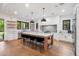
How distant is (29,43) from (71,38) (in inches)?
36.7

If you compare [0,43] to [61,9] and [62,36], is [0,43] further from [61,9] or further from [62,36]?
[61,9]

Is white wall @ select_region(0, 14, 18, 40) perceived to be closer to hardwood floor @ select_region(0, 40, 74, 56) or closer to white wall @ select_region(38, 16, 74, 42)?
hardwood floor @ select_region(0, 40, 74, 56)

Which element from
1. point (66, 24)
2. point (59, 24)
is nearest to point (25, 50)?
point (59, 24)

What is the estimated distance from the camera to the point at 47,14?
5.81 ft

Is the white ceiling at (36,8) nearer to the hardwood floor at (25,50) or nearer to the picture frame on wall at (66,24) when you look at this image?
the picture frame on wall at (66,24)

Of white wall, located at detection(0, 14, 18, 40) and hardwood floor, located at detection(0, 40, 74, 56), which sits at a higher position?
white wall, located at detection(0, 14, 18, 40)

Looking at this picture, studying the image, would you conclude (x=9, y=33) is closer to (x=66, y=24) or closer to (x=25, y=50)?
(x=25, y=50)

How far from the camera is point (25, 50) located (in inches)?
70.0

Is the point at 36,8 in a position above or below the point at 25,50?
above

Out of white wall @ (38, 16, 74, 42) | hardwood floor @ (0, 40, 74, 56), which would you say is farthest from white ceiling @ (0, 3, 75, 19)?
hardwood floor @ (0, 40, 74, 56)

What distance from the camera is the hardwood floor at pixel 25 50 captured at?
1.73m

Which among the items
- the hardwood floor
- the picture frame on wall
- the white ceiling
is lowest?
the hardwood floor

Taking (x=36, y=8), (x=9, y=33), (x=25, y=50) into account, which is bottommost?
(x=25, y=50)

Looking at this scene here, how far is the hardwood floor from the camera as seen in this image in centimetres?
173
